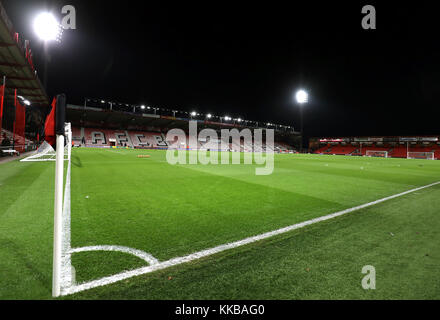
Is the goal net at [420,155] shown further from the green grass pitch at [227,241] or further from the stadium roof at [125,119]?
the green grass pitch at [227,241]

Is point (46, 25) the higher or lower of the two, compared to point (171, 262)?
higher

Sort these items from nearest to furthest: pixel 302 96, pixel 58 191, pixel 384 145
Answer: pixel 58 191, pixel 302 96, pixel 384 145

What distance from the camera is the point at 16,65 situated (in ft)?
67.2

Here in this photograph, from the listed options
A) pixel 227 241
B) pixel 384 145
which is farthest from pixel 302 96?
pixel 227 241

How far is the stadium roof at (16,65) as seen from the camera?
51.6ft

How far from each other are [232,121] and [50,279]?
74917 mm

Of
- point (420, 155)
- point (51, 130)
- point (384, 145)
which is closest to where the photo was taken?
point (51, 130)

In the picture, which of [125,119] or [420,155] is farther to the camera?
[420,155]

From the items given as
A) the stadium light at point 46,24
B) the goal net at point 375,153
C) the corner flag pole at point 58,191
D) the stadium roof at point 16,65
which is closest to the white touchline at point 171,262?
the corner flag pole at point 58,191

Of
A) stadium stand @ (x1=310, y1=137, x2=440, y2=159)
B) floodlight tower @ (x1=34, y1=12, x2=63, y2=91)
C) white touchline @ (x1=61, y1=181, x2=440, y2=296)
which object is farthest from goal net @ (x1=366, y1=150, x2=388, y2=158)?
floodlight tower @ (x1=34, y1=12, x2=63, y2=91)

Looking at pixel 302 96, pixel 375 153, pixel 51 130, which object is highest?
pixel 302 96

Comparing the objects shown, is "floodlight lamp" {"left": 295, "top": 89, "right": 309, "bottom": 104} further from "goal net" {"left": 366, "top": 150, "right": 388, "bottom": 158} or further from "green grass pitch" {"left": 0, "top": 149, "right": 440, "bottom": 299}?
"green grass pitch" {"left": 0, "top": 149, "right": 440, "bottom": 299}

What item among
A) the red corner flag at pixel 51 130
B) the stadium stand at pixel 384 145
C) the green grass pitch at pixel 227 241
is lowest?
the green grass pitch at pixel 227 241

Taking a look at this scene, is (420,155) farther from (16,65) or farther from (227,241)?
(16,65)
